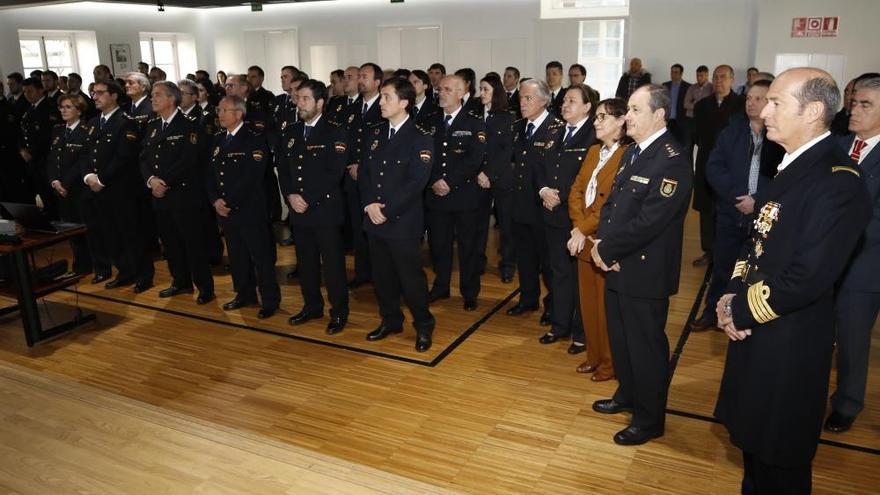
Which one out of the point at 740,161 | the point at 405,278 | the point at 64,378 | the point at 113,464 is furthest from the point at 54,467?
the point at 740,161

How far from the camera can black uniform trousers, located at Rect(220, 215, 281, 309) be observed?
4.79 m

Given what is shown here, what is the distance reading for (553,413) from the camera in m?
3.42

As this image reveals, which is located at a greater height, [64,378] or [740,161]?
[740,161]

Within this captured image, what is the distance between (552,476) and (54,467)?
213 centimetres

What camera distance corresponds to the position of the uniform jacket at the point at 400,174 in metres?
3.97

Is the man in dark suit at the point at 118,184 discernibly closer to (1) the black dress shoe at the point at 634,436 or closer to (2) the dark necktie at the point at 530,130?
(2) the dark necktie at the point at 530,130

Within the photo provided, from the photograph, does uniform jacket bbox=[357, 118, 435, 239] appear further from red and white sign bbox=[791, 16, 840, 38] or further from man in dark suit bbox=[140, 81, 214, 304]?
red and white sign bbox=[791, 16, 840, 38]

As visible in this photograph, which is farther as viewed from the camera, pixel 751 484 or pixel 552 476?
pixel 552 476

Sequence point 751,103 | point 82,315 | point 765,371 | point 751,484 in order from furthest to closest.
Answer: point 82,315, point 751,103, point 751,484, point 765,371

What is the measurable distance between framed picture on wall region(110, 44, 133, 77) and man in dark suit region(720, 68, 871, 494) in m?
15.0

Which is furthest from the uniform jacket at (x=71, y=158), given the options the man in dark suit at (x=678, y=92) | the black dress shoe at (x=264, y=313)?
the man in dark suit at (x=678, y=92)

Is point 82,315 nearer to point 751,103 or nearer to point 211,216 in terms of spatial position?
point 211,216

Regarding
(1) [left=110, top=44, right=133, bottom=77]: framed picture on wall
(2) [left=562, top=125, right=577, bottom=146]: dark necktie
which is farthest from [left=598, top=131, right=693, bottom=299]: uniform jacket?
(1) [left=110, top=44, right=133, bottom=77]: framed picture on wall

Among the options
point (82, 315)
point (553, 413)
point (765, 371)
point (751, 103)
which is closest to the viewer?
point (765, 371)
